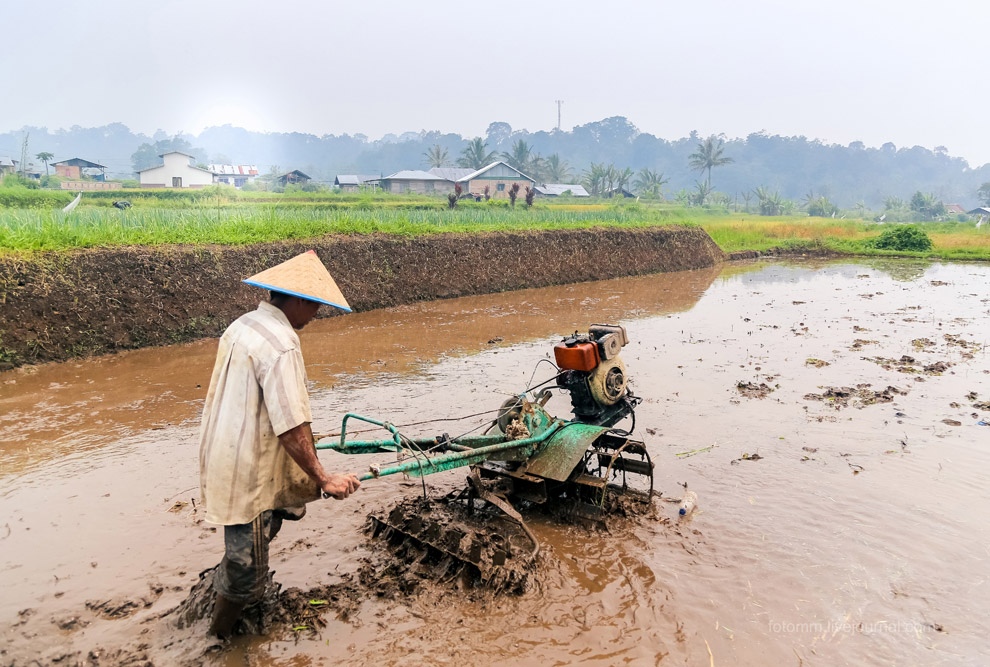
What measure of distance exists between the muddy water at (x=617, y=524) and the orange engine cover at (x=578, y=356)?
1.14m

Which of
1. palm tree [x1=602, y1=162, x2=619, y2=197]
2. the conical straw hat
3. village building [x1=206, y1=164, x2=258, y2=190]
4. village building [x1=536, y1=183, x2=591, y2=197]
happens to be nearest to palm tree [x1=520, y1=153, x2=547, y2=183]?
palm tree [x1=602, y1=162, x2=619, y2=197]

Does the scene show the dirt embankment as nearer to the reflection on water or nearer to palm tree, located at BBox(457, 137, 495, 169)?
the reflection on water

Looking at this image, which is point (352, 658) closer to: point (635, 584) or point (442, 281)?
point (635, 584)

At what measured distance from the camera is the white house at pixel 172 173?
4956cm

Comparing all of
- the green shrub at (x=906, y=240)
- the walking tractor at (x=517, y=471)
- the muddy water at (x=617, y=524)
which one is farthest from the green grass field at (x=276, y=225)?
the walking tractor at (x=517, y=471)

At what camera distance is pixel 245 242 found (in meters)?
11.4

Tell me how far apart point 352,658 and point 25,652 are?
151 cm

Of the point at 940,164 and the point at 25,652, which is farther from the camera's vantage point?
the point at 940,164

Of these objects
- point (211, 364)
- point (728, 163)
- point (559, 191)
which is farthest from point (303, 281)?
point (728, 163)

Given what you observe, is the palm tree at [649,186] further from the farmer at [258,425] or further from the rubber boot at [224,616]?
the rubber boot at [224,616]

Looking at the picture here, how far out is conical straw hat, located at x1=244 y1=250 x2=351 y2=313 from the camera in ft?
9.03

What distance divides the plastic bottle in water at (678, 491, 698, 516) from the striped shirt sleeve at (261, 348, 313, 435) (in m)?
3.00

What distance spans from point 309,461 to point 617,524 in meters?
2.49

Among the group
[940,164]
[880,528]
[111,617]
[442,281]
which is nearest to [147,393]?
[111,617]
